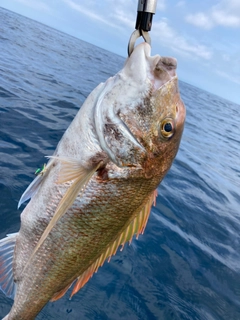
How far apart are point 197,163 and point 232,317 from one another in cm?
796

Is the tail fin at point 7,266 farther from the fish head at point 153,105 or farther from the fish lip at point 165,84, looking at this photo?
the fish lip at point 165,84

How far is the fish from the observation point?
2.23 metres

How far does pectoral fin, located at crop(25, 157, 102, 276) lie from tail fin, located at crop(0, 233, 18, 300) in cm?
78

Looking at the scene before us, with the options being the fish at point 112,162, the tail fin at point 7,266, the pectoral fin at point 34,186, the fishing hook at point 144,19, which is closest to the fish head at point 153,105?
→ the fish at point 112,162

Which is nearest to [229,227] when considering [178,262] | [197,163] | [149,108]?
[178,262]

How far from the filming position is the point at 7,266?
2.85 m

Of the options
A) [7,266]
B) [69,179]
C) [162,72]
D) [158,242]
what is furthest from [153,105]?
[158,242]

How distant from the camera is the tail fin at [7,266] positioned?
283 centimetres

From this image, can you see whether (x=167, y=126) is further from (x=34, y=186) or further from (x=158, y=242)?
(x=158, y=242)

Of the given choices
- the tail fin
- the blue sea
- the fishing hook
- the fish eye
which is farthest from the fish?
the blue sea

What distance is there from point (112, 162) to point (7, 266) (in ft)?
4.99

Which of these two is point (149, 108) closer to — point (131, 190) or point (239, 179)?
point (131, 190)

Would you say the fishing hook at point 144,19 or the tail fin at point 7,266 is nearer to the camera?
the fishing hook at point 144,19

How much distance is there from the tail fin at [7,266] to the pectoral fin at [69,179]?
0.78 meters
